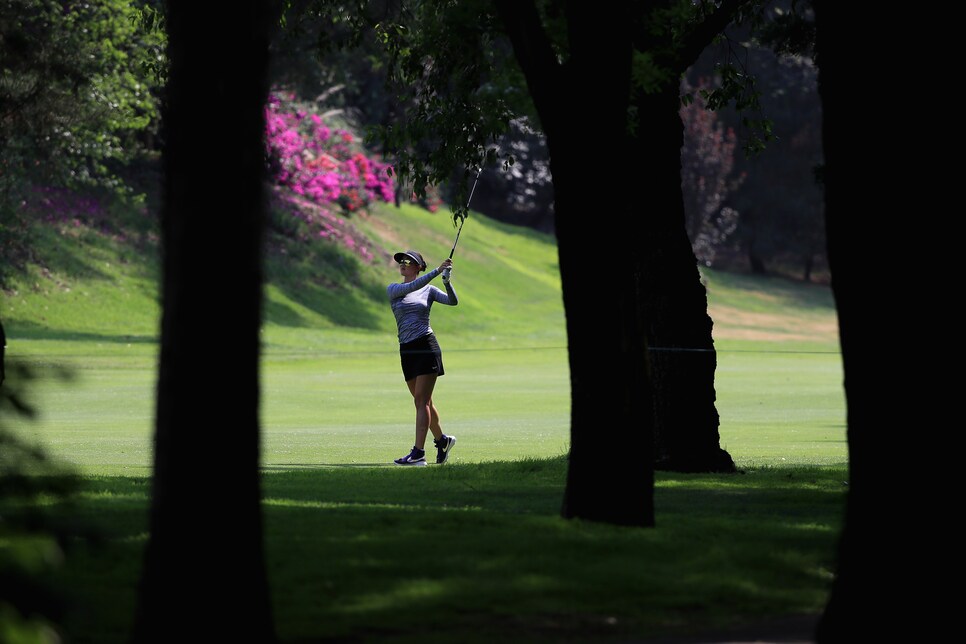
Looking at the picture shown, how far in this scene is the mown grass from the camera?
8375 mm

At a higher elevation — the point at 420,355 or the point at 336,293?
the point at 420,355

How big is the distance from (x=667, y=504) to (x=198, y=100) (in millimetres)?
7213

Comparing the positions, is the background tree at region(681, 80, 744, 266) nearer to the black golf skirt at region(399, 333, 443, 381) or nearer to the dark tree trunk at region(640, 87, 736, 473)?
the black golf skirt at region(399, 333, 443, 381)

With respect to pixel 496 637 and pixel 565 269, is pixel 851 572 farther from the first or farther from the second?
pixel 565 269

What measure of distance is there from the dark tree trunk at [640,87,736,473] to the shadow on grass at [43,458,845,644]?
330 cm

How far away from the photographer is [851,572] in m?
7.77

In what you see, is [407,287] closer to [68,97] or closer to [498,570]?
[498,570]

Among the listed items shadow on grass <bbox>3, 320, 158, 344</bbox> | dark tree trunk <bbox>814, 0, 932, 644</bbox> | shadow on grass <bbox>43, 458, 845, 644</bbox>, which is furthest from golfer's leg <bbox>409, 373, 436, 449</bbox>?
shadow on grass <bbox>3, 320, 158, 344</bbox>

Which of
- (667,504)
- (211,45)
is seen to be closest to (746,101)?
(667,504)

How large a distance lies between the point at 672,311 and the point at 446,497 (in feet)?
11.3

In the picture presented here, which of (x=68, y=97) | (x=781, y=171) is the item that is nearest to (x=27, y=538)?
(x=68, y=97)

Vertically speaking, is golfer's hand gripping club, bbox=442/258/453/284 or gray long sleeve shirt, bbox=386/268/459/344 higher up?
golfer's hand gripping club, bbox=442/258/453/284

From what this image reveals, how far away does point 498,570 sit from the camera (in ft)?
30.1

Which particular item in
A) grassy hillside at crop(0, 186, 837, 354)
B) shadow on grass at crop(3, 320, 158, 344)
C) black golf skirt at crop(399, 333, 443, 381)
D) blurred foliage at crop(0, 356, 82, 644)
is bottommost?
shadow on grass at crop(3, 320, 158, 344)
